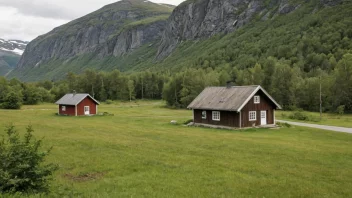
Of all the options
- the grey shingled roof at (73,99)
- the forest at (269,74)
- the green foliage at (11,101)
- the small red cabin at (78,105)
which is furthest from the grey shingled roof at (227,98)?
the green foliage at (11,101)

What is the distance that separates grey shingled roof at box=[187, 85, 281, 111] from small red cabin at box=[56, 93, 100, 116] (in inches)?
1059

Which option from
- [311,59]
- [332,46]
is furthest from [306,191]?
[332,46]

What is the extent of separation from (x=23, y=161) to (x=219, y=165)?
9688mm

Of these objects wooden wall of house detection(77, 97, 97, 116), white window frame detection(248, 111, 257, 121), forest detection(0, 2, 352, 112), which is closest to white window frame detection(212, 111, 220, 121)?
white window frame detection(248, 111, 257, 121)

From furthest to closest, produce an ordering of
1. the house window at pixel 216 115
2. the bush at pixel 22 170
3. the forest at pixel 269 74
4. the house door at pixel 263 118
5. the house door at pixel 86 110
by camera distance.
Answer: the forest at pixel 269 74, the house door at pixel 86 110, the house window at pixel 216 115, the house door at pixel 263 118, the bush at pixel 22 170

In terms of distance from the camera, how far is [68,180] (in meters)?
14.1

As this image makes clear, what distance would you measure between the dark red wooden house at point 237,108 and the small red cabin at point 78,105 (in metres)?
27.1

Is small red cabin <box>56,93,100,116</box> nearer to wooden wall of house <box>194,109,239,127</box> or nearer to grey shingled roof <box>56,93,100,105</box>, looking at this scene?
grey shingled roof <box>56,93,100,105</box>

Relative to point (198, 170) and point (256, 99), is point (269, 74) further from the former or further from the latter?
point (198, 170)

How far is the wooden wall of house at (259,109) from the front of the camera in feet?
129

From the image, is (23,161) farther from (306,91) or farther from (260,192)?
(306,91)

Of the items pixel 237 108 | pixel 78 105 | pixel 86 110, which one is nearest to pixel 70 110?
pixel 78 105

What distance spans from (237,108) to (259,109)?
14.4 ft

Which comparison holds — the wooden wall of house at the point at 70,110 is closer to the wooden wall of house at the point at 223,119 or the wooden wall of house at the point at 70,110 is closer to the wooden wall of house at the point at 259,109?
the wooden wall of house at the point at 223,119
